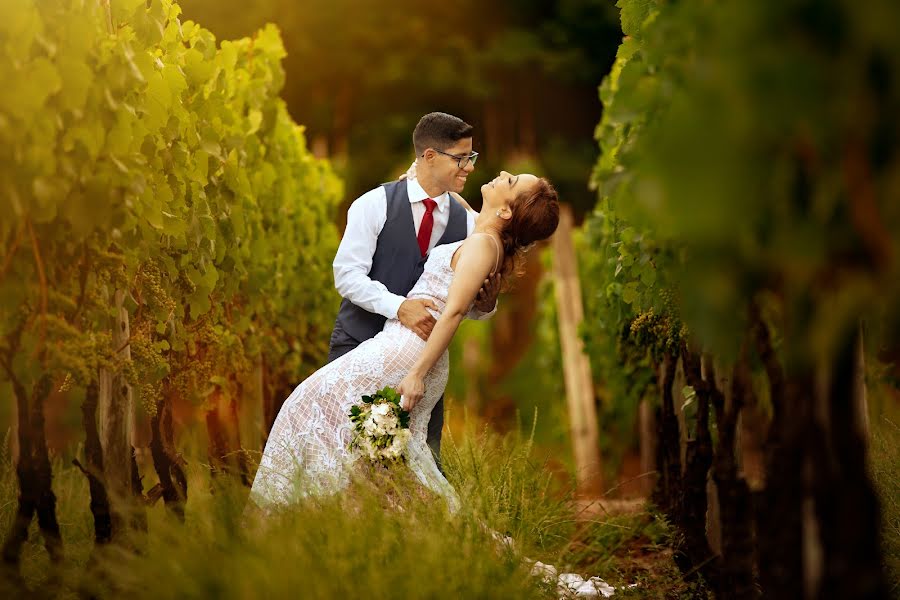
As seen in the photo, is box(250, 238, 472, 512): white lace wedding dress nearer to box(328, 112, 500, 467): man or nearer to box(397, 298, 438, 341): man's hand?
box(397, 298, 438, 341): man's hand

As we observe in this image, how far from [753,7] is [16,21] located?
221 centimetres

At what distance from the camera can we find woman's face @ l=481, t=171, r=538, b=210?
15.1ft

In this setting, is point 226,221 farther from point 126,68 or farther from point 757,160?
point 757,160

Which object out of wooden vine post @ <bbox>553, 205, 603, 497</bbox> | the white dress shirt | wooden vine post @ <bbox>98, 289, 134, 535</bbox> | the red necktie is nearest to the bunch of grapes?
wooden vine post @ <bbox>98, 289, 134, 535</bbox>

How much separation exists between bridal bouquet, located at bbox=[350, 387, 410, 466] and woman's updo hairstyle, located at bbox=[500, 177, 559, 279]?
0.75 m

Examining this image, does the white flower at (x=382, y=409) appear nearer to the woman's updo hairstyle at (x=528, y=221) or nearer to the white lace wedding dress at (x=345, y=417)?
the white lace wedding dress at (x=345, y=417)

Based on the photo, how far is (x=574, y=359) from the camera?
9516 mm

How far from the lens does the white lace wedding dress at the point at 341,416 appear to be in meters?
4.41

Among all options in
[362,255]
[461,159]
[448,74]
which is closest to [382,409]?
[362,255]

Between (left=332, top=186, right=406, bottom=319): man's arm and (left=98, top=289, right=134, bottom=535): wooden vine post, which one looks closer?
(left=98, top=289, right=134, bottom=535): wooden vine post

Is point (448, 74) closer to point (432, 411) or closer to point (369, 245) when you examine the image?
point (369, 245)

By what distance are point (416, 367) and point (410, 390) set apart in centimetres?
10

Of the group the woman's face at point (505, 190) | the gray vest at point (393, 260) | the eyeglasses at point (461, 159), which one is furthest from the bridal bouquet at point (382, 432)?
the eyeglasses at point (461, 159)

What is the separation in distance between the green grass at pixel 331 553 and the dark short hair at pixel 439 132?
152cm
